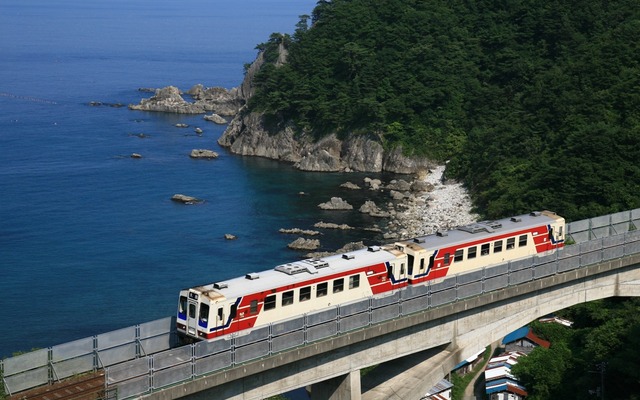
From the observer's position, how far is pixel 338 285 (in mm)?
36750

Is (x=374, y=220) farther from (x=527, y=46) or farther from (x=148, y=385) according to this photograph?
(x=148, y=385)

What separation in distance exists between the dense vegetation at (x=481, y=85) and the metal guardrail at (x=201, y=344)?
34.9 metres

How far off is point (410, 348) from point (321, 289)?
12.7 feet

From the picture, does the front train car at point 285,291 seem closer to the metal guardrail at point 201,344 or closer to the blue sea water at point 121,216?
the metal guardrail at point 201,344

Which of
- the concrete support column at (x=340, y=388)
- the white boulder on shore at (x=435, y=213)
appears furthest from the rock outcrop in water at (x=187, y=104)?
the concrete support column at (x=340, y=388)

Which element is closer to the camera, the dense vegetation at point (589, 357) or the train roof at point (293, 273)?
the train roof at point (293, 273)

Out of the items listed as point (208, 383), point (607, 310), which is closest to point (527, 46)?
point (607, 310)

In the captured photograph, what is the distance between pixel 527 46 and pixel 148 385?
314 feet

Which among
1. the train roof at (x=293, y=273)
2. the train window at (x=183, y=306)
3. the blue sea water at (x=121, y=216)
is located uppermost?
the train roof at (x=293, y=273)

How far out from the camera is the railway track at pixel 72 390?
90.9 feet

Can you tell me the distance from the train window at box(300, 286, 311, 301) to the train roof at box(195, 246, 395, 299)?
1.12 ft

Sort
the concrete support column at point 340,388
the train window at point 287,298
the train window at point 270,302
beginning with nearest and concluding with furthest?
the concrete support column at point 340,388 → the train window at point 270,302 → the train window at point 287,298

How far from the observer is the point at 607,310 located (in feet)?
166

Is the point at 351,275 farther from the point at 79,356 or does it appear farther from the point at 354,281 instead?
the point at 79,356
